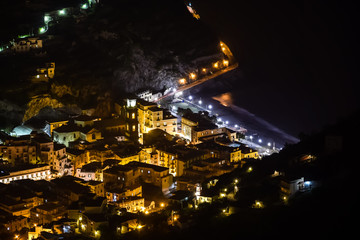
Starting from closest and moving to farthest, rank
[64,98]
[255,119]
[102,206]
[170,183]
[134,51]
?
[102,206] < [170,183] < [64,98] < [255,119] < [134,51]

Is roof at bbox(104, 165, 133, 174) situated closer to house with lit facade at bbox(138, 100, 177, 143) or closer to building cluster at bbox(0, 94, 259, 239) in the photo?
building cluster at bbox(0, 94, 259, 239)

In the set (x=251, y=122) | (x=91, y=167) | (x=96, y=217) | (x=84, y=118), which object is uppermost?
(x=251, y=122)

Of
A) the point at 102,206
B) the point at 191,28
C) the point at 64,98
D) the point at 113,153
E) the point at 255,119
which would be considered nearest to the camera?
the point at 102,206

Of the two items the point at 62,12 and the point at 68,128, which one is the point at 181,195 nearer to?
the point at 68,128

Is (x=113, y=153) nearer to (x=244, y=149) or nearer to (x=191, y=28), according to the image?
(x=244, y=149)

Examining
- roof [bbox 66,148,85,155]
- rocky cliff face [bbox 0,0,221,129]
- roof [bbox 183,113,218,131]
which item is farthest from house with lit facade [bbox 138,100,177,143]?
roof [bbox 66,148,85,155]

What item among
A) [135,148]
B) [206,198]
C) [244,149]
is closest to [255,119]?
[244,149]

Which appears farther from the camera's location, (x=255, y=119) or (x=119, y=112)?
(x=255, y=119)

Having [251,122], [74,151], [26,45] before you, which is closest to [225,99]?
[251,122]
